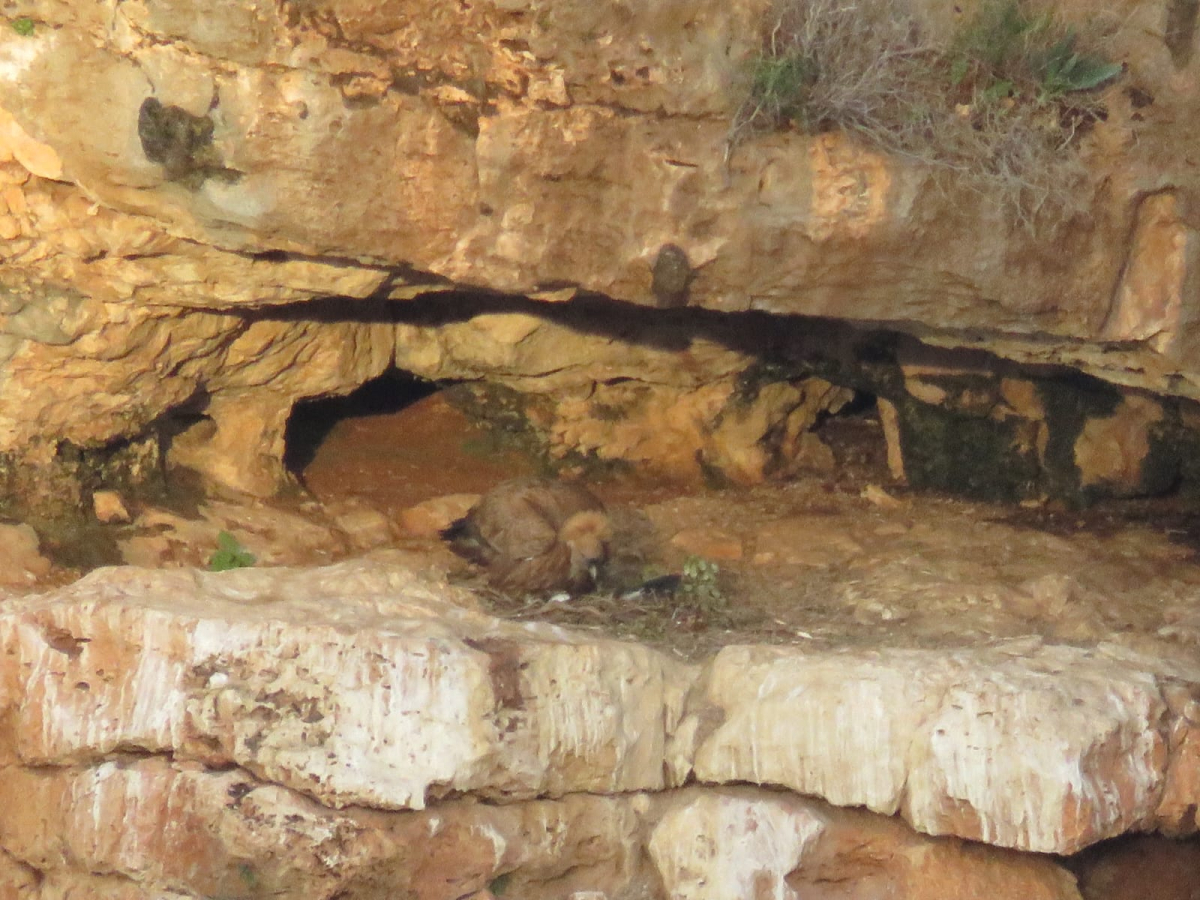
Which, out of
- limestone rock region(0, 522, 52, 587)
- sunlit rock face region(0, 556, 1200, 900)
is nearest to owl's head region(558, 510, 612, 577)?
sunlit rock face region(0, 556, 1200, 900)

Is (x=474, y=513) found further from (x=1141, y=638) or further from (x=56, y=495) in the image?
(x=1141, y=638)

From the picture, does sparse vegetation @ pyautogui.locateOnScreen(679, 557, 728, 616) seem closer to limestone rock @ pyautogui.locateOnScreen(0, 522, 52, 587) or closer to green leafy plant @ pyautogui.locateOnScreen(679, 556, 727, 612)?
green leafy plant @ pyautogui.locateOnScreen(679, 556, 727, 612)

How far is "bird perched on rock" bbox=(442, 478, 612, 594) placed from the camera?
679cm

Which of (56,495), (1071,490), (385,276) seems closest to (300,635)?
(385,276)

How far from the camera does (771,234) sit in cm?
560

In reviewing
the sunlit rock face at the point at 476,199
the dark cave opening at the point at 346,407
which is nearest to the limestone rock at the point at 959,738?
the sunlit rock face at the point at 476,199

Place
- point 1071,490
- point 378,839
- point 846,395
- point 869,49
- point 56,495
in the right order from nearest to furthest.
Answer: point 378,839, point 869,49, point 56,495, point 1071,490, point 846,395

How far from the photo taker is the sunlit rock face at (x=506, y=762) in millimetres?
4629

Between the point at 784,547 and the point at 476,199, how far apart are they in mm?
2824

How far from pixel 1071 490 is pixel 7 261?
594 centimetres

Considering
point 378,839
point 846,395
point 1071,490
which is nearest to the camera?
point 378,839

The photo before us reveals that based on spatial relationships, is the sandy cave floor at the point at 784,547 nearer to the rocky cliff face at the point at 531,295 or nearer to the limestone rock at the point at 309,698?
the rocky cliff face at the point at 531,295

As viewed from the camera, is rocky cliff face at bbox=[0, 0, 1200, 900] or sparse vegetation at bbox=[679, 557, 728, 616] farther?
sparse vegetation at bbox=[679, 557, 728, 616]

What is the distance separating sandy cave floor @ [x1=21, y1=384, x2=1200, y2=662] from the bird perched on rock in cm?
15
